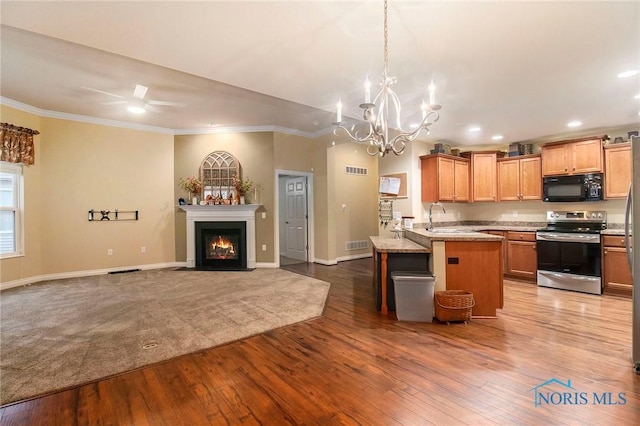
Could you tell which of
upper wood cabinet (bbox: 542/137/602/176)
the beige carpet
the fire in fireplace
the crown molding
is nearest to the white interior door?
the crown molding

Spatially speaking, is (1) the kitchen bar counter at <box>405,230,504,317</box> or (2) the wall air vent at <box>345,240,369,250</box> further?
(2) the wall air vent at <box>345,240,369,250</box>

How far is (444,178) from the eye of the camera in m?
5.54

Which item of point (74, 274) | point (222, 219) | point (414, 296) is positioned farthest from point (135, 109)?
point (414, 296)

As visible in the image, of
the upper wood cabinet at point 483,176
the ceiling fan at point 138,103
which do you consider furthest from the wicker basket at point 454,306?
the ceiling fan at point 138,103

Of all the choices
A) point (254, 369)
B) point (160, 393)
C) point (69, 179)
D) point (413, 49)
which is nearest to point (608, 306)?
point (413, 49)

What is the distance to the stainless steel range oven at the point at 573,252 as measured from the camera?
13.9ft

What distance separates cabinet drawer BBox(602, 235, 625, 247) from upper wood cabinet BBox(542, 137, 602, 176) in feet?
3.64

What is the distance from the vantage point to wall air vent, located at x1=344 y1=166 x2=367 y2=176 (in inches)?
281

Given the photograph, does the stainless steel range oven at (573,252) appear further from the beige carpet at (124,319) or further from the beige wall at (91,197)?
the beige wall at (91,197)

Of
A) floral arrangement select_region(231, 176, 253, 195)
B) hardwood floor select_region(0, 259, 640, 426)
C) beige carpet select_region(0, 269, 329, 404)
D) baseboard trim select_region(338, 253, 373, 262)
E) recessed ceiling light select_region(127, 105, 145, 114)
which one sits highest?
recessed ceiling light select_region(127, 105, 145, 114)

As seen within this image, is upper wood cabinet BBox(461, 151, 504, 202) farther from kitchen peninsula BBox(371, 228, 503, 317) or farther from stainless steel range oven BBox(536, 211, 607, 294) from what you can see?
kitchen peninsula BBox(371, 228, 503, 317)

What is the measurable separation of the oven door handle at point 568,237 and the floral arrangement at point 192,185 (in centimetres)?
644

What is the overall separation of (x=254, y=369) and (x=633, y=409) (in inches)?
98.6

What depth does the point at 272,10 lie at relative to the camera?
2021mm
